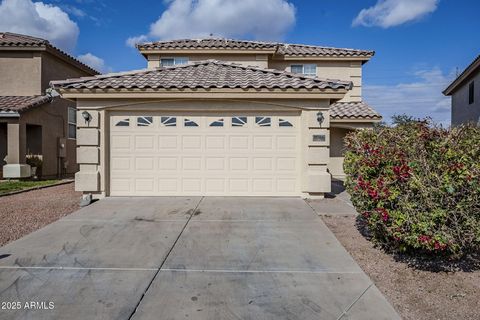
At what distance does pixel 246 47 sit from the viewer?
51.6 ft

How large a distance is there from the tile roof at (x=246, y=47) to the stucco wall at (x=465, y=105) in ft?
22.1

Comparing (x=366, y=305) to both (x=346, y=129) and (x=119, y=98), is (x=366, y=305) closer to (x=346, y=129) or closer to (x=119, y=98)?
(x=119, y=98)

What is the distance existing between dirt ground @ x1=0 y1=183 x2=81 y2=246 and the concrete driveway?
501 mm

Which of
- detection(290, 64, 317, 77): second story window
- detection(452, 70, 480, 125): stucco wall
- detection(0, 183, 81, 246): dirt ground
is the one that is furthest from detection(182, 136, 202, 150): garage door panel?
detection(452, 70, 480, 125): stucco wall

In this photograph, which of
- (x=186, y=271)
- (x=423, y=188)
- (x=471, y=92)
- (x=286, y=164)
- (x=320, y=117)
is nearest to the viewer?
(x=423, y=188)

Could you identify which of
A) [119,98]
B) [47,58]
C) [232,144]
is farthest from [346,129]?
[47,58]

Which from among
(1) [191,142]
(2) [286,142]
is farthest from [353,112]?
(1) [191,142]

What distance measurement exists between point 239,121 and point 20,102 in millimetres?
11854

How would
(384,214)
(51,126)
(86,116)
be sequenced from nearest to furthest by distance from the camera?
(384,214) → (86,116) → (51,126)

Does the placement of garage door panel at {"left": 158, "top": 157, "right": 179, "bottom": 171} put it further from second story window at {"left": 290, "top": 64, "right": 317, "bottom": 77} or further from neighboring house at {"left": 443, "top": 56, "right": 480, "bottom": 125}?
neighboring house at {"left": 443, "top": 56, "right": 480, "bottom": 125}

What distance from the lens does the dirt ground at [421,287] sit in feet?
11.9

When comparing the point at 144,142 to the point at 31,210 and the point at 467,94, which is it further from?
the point at 467,94

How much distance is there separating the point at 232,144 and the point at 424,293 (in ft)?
21.5

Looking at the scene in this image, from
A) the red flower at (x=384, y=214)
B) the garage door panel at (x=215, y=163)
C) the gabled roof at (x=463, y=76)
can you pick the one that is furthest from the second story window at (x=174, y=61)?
the gabled roof at (x=463, y=76)
